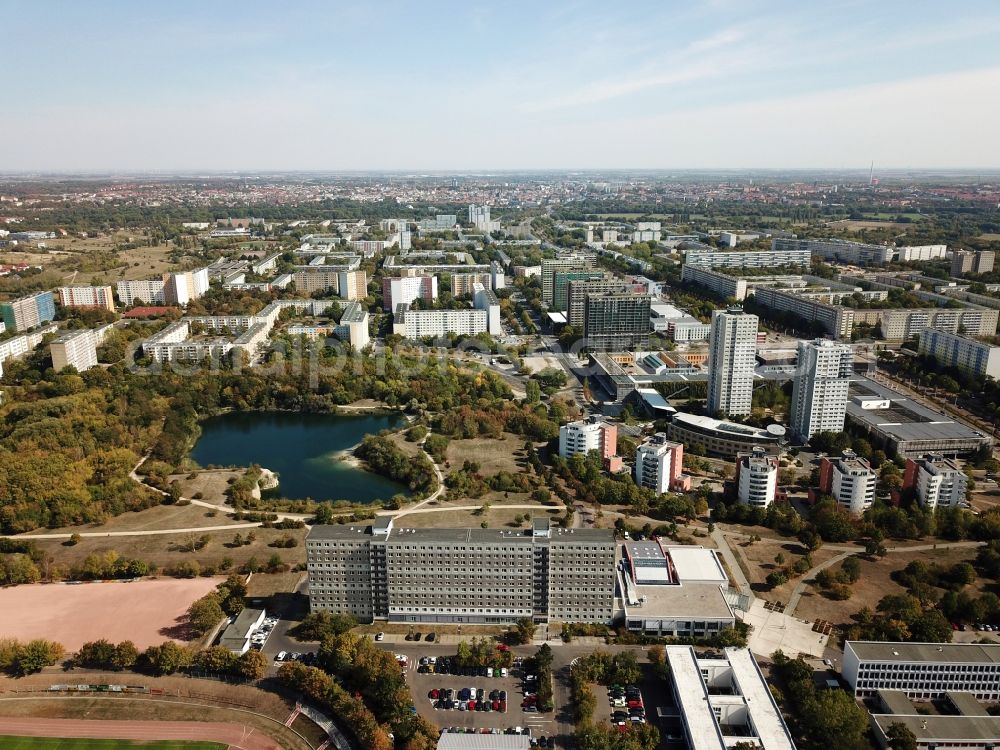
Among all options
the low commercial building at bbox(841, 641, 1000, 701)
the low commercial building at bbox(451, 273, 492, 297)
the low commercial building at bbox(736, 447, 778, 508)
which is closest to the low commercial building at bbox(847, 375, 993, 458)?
the low commercial building at bbox(736, 447, 778, 508)

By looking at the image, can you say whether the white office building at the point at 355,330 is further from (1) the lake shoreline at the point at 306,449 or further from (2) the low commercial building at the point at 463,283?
(2) the low commercial building at the point at 463,283

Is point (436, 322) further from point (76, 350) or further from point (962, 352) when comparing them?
point (962, 352)

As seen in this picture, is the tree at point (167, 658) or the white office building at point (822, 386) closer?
the tree at point (167, 658)

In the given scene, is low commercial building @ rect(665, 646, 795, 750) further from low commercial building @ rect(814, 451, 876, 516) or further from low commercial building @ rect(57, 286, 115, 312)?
low commercial building @ rect(57, 286, 115, 312)

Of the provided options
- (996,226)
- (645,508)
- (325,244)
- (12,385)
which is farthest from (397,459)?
(996,226)

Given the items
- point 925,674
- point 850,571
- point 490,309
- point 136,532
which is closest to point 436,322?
point 490,309

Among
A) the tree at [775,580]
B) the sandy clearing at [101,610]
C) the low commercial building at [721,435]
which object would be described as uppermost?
the low commercial building at [721,435]

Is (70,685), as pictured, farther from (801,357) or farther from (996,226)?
(996,226)

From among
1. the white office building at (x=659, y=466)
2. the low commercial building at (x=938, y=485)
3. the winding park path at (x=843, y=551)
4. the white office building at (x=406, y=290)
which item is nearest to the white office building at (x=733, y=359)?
the white office building at (x=659, y=466)
